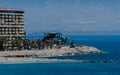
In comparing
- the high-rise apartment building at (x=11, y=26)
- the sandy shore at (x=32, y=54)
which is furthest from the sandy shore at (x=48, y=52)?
the high-rise apartment building at (x=11, y=26)

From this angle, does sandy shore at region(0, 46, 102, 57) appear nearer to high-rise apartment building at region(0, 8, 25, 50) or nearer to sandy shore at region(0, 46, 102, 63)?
sandy shore at region(0, 46, 102, 63)

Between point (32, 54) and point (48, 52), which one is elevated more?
point (48, 52)

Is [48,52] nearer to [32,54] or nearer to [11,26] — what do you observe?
[32,54]

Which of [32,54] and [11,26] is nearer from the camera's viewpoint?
[32,54]

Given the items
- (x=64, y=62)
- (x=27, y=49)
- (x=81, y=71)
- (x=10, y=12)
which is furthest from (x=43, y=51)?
(x=81, y=71)

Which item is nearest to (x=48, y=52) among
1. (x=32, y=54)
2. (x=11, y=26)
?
(x=32, y=54)

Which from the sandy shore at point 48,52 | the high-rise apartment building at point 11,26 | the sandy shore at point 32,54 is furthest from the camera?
the high-rise apartment building at point 11,26

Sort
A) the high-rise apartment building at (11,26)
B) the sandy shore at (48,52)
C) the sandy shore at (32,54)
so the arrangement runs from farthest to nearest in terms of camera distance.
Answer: the high-rise apartment building at (11,26)
the sandy shore at (48,52)
the sandy shore at (32,54)

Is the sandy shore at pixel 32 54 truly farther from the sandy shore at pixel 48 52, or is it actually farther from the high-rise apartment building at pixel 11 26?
the high-rise apartment building at pixel 11 26

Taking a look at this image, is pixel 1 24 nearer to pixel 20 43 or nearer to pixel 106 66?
pixel 20 43
